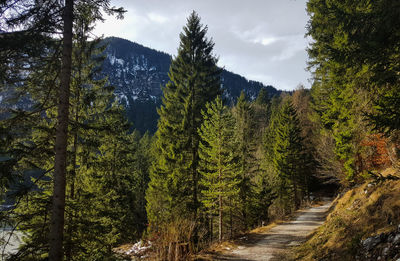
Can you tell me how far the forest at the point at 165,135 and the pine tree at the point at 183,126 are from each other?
10 centimetres

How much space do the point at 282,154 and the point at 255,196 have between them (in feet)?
40.4

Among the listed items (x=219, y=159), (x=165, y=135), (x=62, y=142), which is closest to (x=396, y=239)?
(x=62, y=142)

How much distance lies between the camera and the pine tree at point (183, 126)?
56.7 feet

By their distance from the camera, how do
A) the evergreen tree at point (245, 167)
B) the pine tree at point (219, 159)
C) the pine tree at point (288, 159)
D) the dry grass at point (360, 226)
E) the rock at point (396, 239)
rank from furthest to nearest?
1. the pine tree at point (288, 159)
2. the evergreen tree at point (245, 167)
3. the pine tree at point (219, 159)
4. the dry grass at point (360, 226)
5. the rock at point (396, 239)

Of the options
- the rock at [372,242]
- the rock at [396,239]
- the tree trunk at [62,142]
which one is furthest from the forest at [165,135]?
A: the rock at [372,242]

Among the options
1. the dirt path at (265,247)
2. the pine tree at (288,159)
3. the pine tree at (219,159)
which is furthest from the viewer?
the pine tree at (288,159)

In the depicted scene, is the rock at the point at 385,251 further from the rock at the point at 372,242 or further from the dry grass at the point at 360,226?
the dry grass at the point at 360,226

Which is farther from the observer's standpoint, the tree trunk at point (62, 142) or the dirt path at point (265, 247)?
the dirt path at point (265, 247)

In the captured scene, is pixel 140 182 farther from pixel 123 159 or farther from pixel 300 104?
pixel 300 104

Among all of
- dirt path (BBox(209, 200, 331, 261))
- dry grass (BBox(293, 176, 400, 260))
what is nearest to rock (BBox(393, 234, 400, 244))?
dry grass (BBox(293, 176, 400, 260))

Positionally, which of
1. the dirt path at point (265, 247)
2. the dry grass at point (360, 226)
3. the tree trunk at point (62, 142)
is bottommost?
the dirt path at point (265, 247)

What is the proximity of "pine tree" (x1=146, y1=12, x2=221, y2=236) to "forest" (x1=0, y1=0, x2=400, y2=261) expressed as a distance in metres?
0.10

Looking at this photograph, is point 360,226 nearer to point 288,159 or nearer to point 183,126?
point 183,126

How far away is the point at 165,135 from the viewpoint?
18.6 metres
